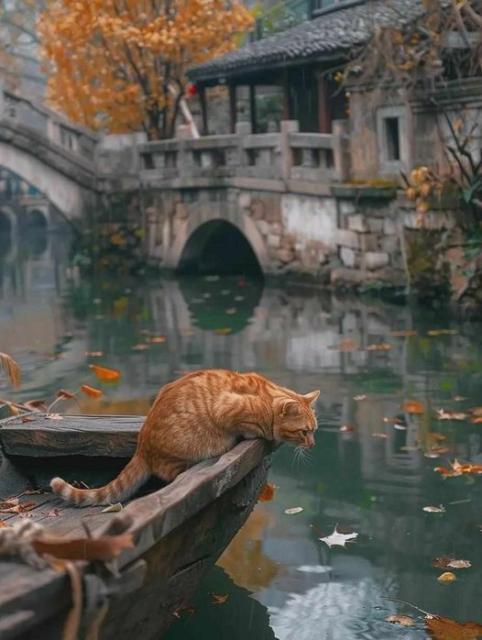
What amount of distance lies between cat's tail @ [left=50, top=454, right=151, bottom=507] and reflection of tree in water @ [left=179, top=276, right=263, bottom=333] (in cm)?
878

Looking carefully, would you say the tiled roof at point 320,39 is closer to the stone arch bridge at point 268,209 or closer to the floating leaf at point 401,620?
the stone arch bridge at point 268,209

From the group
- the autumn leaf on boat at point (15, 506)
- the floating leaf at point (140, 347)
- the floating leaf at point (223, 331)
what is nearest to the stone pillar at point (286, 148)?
the floating leaf at point (223, 331)

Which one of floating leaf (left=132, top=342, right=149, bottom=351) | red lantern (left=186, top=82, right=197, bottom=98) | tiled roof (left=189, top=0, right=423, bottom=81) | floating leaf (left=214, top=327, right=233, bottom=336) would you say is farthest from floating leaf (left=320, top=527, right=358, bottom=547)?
red lantern (left=186, top=82, right=197, bottom=98)

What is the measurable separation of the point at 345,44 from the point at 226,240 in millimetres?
4904

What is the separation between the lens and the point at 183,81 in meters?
22.1

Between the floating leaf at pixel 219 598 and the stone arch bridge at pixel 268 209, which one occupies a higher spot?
the stone arch bridge at pixel 268 209

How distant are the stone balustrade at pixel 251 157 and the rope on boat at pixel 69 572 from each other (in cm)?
1303

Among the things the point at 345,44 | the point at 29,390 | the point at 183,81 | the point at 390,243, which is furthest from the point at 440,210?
the point at 183,81

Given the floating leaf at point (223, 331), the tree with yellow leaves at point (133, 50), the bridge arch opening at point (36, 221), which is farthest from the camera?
the bridge arch opening at point (36, 221)

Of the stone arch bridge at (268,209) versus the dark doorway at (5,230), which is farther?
the dark doorway at (5,230)

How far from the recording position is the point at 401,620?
227 inches

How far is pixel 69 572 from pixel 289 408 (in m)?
2.25

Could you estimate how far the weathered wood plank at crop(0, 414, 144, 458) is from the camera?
596 cm

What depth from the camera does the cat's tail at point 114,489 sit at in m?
5.33
